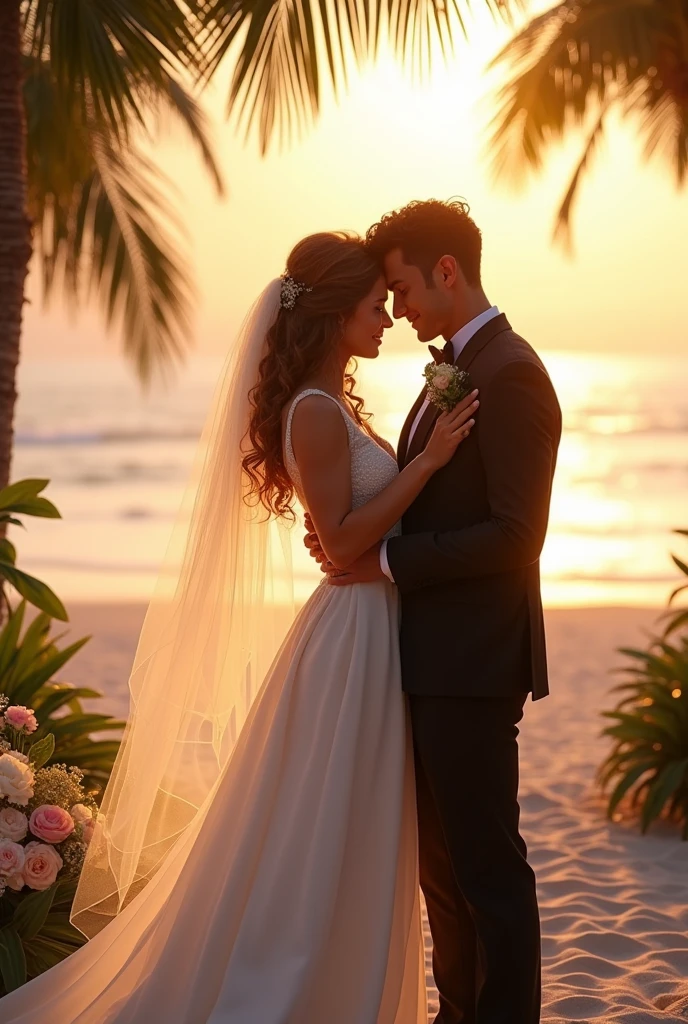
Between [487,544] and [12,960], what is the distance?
1.97 m

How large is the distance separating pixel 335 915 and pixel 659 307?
84.4 metres

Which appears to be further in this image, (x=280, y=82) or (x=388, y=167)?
(x=388, y=167)

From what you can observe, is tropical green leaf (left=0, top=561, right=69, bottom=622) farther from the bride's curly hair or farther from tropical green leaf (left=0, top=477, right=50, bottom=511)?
the bride's curly hair

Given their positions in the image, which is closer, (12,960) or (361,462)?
(361,462)

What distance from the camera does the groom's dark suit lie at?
313 cm

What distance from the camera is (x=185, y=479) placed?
90.1 ft

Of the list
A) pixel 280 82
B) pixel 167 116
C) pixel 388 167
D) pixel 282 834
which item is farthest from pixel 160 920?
pixel 167 116

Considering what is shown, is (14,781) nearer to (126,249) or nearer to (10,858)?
(10,858)

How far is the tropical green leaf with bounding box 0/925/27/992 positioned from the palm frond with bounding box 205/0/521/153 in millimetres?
3298

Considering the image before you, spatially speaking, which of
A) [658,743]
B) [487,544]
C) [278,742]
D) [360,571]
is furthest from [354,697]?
[658,743]

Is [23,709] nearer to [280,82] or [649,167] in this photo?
[280,82]

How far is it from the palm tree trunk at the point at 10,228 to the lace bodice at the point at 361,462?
2.55m

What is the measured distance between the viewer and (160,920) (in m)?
3.45

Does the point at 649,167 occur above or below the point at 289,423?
above
